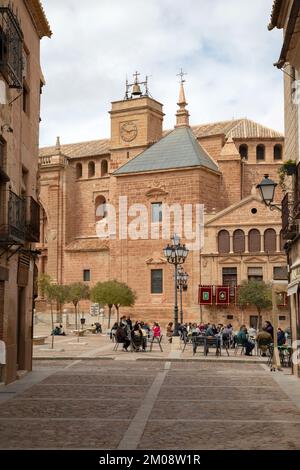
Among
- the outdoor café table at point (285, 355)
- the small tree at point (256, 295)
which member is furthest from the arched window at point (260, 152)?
the outdoor café table at point (285, 355)

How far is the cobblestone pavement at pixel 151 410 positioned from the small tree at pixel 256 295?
927 inches

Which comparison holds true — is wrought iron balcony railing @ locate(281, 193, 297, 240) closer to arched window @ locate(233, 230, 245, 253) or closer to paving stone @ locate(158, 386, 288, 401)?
paving stone @ locate(158, 386, 288, 401)

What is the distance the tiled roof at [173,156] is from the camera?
49.7 m

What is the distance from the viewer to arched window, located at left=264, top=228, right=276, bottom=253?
46031mm

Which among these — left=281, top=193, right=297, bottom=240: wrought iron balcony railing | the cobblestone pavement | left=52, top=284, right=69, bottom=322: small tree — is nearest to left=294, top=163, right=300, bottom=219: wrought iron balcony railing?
left=281, top=193, right=297, bottom=240: wrought iron balcony railing

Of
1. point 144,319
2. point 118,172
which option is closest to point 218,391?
point 144,319

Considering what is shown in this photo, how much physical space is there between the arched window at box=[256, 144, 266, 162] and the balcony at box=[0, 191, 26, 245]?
40251 millimetres

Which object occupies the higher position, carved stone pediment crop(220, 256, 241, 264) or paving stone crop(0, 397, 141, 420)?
carved stone pediment crop(220, 256, 241, 264)

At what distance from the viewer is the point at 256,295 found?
42594 millimetres

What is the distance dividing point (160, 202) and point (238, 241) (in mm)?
6422

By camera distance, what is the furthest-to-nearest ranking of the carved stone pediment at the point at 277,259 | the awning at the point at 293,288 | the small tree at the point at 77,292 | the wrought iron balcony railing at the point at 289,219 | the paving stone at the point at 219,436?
the small tree at the point at 77,292 < the carved stone pediment at the point at 277,259 < the wrought iron balcony railing at the point at 289,219 < the awning at the point at 293,288 < the paving stone at the point at 219,436

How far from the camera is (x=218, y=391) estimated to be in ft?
47.0

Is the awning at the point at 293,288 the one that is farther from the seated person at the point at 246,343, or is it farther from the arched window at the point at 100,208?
the arched window at the point at 100,208

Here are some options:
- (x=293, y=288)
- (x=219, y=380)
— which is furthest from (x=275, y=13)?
(x=219, y=380)
